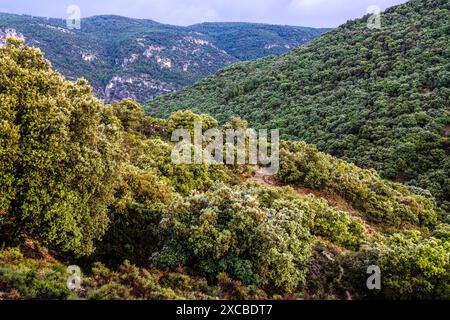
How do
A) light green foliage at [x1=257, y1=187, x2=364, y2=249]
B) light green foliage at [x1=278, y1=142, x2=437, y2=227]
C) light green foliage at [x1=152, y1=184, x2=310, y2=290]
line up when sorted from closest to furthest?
light green foliage at [x1=152, y1=184, x2=310, y2=290] → light green foliage at [x1=257, y1=187, x2=364, y2=249] → light green foliage at [x1=278, y1=142, x2=437, y2=227]

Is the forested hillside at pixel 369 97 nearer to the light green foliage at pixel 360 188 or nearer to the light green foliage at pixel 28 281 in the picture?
the light green foliage at pixel 360 188

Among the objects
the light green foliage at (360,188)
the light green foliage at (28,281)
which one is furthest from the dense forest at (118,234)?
the light green foliage at (360,188)

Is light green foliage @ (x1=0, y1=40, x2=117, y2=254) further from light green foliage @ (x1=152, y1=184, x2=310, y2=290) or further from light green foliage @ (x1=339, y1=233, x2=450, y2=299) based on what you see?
light green foliage @ (x1=339, y1=233, x2=450, y2=299)

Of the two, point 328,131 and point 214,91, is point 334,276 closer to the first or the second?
point 328,131

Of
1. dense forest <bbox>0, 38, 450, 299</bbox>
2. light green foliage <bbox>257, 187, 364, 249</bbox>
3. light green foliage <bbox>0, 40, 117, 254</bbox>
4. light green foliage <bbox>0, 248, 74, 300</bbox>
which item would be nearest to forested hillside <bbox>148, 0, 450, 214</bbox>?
light green foliage <bbox>257, 187, 364, 249</bbox>

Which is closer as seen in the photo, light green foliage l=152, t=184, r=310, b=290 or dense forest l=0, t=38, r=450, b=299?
dense forest l=0, t=38, r=450, b=299

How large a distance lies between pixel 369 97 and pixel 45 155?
62102 mm

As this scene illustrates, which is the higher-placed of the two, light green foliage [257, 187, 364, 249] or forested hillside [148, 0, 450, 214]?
forested hillside [148, 0, 450, 214]

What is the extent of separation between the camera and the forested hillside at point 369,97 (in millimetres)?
52719

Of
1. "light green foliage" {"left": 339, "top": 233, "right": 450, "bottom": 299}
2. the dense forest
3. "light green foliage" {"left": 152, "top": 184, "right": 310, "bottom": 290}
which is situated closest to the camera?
the dense forest

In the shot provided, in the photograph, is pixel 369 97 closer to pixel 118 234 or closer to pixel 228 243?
pixel 118 234

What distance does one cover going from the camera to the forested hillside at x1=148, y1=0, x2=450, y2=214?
173 ft

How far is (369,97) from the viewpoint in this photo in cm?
6844

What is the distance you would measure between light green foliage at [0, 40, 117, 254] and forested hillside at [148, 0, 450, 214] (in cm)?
3787
